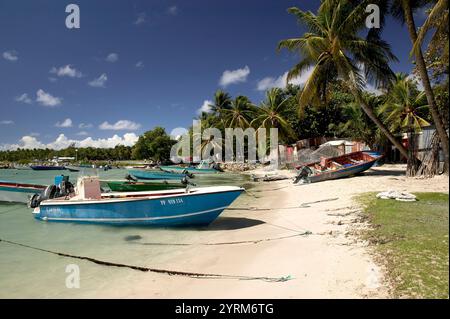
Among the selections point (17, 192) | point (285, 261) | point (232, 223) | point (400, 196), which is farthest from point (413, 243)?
point (17, 192)

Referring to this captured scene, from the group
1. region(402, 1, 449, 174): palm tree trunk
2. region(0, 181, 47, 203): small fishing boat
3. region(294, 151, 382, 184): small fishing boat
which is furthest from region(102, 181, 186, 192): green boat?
region(402, 1, 449, 174): palm tree trunk

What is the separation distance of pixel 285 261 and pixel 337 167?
14.7m

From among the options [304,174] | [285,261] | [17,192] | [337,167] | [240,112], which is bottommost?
[285,261]

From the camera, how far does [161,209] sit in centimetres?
970

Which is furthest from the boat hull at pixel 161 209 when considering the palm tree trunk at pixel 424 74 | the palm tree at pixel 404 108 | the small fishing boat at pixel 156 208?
the palm tree at pixel 404 108

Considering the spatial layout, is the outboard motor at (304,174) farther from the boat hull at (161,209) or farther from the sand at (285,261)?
the boat hull at (161,209)

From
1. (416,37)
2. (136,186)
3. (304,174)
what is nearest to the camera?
(416,37)

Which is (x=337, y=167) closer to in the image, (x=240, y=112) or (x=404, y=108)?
(x=404, y=108)

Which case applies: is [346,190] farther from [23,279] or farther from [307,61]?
[23,279]

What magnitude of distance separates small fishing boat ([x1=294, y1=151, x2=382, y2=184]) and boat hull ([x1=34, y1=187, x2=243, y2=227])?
11.0m

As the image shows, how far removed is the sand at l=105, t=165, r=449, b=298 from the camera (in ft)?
14.7

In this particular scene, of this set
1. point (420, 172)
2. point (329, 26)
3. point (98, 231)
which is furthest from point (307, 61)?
point (98, 231)

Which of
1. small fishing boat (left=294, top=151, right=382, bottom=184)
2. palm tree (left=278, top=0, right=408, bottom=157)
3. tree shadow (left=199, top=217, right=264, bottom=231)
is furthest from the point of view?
small fishing boat (left=294, top=151, right=382, bottom=184)

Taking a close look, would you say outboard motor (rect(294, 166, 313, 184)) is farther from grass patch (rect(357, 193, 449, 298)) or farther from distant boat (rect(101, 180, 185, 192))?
grass patch (rect(357, 193, 449, 298))
